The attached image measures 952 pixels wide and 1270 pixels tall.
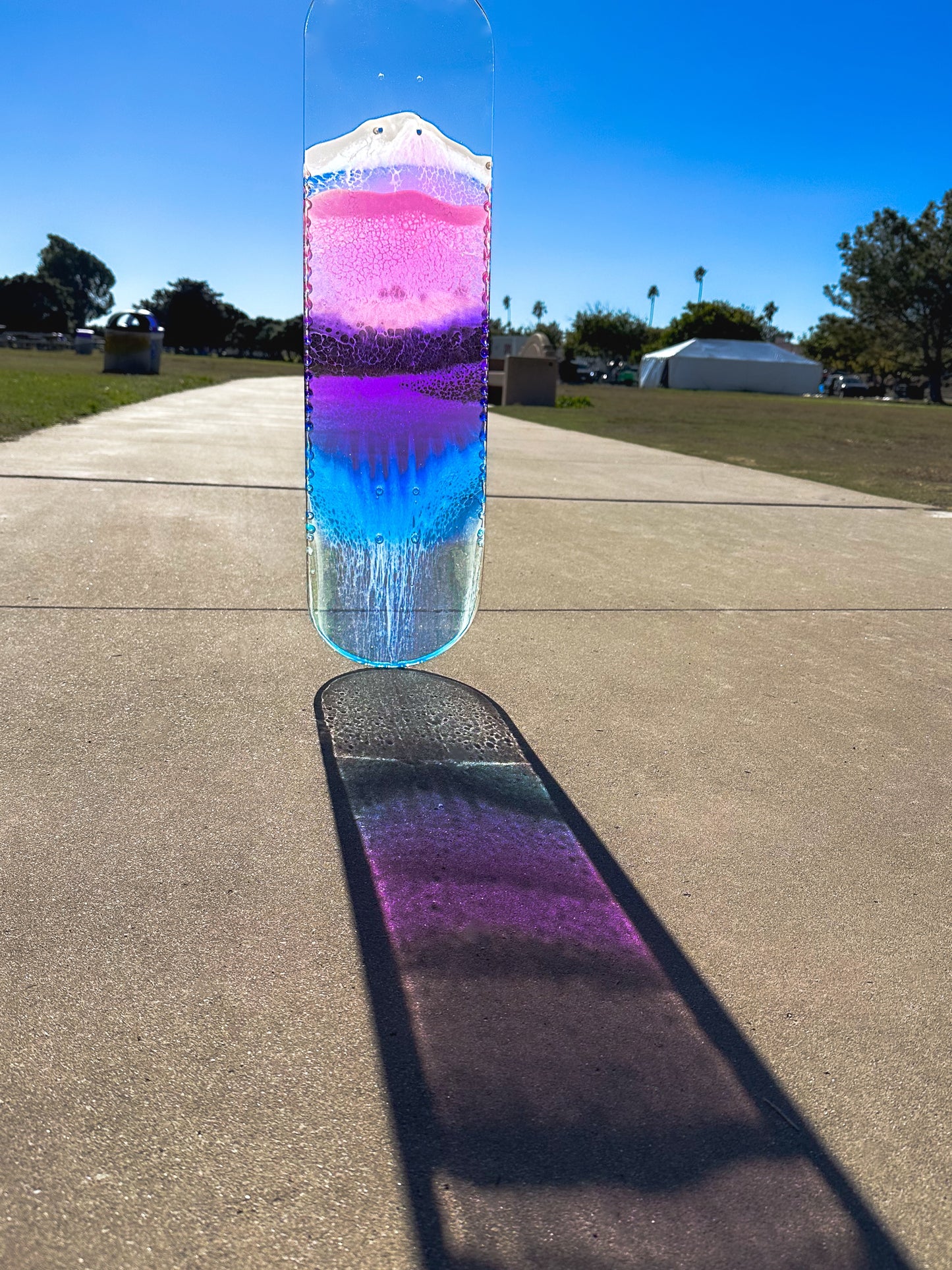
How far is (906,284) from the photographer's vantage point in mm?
57219

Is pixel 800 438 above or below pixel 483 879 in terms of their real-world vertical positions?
above

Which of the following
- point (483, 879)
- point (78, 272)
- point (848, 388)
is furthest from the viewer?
point (78, 272)

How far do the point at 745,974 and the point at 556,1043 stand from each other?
1.59 feet

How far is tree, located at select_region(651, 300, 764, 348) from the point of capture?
89.9 meters

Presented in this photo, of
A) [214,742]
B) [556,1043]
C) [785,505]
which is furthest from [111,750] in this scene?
[785,505]

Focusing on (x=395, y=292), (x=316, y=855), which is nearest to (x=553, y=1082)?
(x=316, y=855)

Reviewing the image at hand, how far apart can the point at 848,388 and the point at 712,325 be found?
902 inches

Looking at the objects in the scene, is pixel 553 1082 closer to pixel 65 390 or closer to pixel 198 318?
pixel 65 390

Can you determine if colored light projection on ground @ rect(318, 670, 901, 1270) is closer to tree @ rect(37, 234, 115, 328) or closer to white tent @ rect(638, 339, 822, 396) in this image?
white tent @ rect(638, 339, 822, 396)

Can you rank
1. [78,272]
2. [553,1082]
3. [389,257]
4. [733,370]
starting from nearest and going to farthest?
[553,1082]
[389,257]
[733,370]
[78,272]

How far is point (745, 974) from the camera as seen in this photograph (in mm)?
2148

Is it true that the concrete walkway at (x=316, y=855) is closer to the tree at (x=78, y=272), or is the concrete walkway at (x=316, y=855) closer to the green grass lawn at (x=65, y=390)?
the green grass lawn at (x=65, y=390)

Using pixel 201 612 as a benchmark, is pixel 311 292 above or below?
above

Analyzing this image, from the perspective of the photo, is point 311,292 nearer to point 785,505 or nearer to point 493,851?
point 493,851
